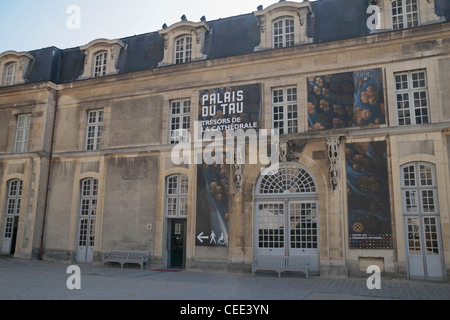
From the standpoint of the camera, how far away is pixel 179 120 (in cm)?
1714

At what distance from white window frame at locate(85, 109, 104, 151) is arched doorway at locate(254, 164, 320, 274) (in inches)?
316

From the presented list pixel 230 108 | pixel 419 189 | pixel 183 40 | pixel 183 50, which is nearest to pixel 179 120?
pixel 230 108

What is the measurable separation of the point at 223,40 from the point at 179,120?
3925 millimetres

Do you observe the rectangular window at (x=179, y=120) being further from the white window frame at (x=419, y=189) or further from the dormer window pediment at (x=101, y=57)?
the white window frame at (x=419, y=189)

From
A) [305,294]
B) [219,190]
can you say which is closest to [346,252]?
[305,294]

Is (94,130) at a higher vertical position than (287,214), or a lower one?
higher

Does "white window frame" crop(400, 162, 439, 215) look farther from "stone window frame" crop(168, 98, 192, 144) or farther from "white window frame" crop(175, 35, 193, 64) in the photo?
"white window frame" crop(175, 35, 193, 64)

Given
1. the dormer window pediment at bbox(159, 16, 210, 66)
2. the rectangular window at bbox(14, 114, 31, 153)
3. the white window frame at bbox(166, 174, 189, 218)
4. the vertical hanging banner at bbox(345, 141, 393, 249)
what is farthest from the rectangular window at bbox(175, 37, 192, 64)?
the rectangular window at bbox(14, 114, 31, 153)

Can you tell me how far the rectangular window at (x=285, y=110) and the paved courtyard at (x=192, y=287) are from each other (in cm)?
551

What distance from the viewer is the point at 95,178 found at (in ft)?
58.7

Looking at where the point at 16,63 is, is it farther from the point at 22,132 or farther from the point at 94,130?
Answer: the point at 94,130

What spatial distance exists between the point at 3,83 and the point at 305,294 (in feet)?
60.1

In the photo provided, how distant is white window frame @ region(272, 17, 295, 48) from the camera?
1581 cm

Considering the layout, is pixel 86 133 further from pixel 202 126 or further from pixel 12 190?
pixel 202 126
